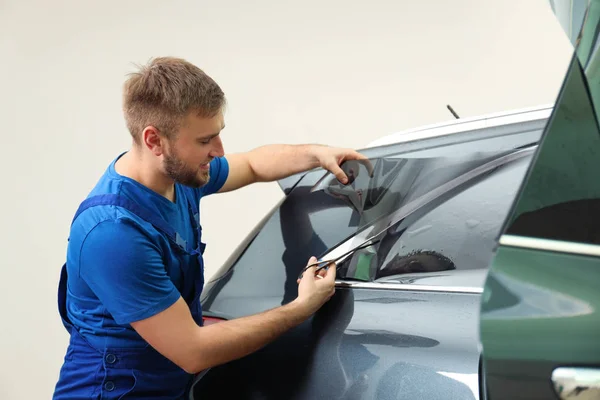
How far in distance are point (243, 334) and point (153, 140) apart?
1.62 feet

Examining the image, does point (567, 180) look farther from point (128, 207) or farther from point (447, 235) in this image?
point (128, 207)

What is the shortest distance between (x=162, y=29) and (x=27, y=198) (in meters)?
1.14

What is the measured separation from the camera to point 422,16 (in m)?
3.73

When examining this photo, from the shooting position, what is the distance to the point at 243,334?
4.59ft

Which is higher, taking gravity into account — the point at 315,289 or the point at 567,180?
the point at 567,180

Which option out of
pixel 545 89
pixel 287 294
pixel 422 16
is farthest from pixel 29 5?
pixel 287 294

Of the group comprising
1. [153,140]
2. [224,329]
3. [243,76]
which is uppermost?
[153,140]

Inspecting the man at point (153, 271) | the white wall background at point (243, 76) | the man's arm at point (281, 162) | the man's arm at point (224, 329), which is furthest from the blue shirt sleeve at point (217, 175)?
the white wall background at point (243, 76)

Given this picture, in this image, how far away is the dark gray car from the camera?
118 centimetres

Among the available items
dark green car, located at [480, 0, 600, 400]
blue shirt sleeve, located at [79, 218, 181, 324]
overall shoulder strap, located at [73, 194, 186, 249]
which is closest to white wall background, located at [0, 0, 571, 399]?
overall shoulder strap, located at [73, 194, 186, 249]

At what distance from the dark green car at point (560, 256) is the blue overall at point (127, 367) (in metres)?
→ 0.96

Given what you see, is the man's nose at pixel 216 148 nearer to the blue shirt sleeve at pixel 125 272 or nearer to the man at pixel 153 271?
the man at pixel 153 271

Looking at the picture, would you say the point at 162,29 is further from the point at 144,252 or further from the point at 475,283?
the point at 475,283

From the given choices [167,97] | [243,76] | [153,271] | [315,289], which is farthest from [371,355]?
[243,76]
